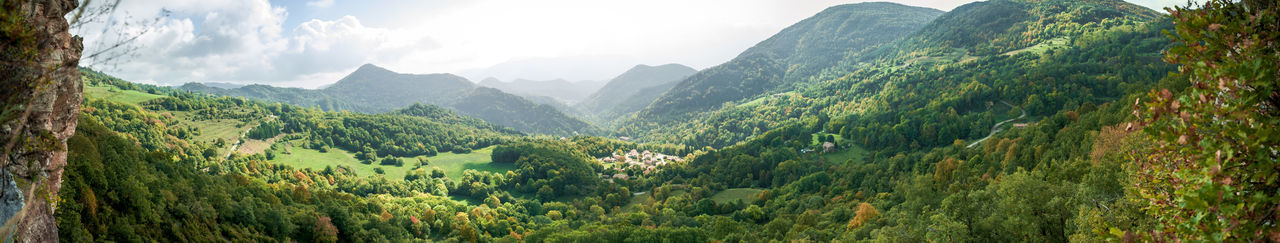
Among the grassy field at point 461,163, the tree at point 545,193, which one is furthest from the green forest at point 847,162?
the grassy field at point 461,163

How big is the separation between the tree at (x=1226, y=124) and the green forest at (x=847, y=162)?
0.09ft

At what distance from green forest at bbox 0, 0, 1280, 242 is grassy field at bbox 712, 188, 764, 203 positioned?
0.83 m

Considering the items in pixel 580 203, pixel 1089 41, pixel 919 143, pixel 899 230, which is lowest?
pixel 580 203

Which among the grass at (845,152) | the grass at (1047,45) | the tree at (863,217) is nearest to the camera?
the tree at (863,217)

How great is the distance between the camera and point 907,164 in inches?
2702

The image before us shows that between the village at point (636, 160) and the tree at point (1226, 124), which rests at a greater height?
the tree at point (1226, 124)

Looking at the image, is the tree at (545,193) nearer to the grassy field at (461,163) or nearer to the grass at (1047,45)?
the grassy field at (461,163)

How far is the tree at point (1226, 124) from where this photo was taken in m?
4.81

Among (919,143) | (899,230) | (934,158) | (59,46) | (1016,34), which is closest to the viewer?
(59,46)

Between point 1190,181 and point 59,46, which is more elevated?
point 59,46

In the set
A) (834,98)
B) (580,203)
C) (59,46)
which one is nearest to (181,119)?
(580,203)

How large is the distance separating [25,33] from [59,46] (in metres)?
0.90

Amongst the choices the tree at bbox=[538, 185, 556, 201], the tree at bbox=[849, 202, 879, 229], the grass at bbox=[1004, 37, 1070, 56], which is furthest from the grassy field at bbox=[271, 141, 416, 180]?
the grass at bbox=[1004, 37, 1070, 56]

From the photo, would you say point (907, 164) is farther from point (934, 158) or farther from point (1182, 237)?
point (1182, 237)
